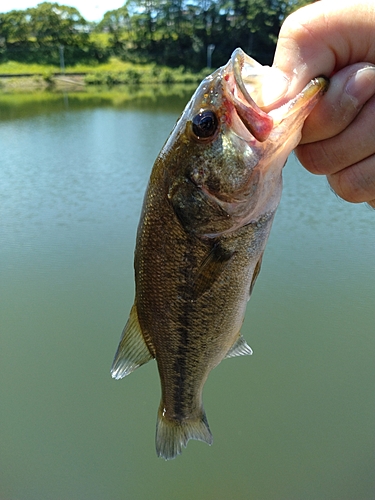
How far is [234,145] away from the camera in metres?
1.37

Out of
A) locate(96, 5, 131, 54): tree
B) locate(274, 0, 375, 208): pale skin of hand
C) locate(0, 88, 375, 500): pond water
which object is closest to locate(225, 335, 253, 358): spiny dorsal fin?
locate(274, 0, 375, 208): pale skin of hand

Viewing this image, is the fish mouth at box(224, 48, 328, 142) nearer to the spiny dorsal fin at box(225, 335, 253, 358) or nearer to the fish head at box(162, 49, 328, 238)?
the fish head at box(162, 49, 328, 238)

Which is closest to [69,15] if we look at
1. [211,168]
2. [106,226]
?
[106,226]

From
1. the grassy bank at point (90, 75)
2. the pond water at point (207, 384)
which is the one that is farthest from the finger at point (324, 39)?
the grassy bank at point (90, 75)

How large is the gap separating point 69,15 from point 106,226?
159ft

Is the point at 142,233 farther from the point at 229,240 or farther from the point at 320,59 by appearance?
the point at 320,59

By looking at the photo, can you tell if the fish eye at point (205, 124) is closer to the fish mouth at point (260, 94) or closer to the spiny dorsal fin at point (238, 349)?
the fish mouth at point (260, 94)

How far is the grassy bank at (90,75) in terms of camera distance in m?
36.7

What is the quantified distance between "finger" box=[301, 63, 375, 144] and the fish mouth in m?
0.04

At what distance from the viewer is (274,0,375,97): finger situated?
1.25 meters

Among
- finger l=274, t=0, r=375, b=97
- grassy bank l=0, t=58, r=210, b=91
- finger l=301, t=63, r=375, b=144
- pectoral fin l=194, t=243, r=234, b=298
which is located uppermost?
finger l=274, t=0, r=375, b=97

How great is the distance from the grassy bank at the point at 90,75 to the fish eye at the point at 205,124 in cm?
3791

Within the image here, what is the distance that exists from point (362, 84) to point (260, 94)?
0.96 feet

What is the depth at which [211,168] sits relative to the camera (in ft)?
4.63
